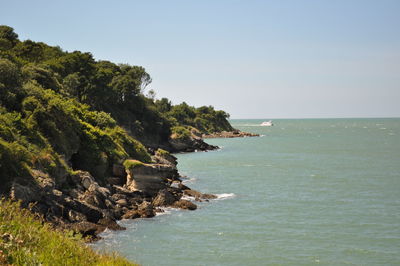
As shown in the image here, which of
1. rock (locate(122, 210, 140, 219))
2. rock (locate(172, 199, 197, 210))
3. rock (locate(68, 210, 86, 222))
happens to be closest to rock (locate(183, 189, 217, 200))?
rock (locate(172, 199, 197, 210))

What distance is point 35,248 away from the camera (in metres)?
9.54

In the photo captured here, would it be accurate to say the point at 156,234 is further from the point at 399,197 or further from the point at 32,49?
the point at 32,49

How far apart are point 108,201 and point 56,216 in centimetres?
701

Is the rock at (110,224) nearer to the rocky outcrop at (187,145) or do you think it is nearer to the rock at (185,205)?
the rock at (185,205)

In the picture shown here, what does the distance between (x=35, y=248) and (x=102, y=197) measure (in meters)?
24.2

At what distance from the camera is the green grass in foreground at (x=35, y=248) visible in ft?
28.4

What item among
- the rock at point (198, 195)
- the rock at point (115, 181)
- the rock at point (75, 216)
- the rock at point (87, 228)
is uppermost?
the rock at point (115, 181)

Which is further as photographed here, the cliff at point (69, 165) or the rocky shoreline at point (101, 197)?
the cliff at point (69, 165)

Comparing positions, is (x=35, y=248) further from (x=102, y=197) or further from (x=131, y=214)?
(x=102, y=197)

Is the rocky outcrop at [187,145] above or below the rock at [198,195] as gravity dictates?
above

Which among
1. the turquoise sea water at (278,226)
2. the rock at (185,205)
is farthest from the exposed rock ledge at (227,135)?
the rock at (185,205)

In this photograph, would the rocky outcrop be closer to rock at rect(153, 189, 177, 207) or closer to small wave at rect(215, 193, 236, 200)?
small wave at rect(215, 193, 236, 200)

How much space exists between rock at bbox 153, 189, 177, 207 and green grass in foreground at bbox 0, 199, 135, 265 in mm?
27208

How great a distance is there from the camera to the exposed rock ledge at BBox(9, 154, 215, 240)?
26.3m
